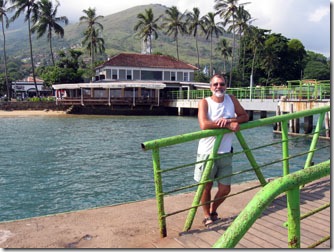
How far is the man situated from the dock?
16.2 inches

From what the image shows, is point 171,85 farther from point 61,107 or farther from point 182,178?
point 182,178

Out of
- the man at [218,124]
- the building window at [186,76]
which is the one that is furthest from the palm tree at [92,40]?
the man at [218,124]

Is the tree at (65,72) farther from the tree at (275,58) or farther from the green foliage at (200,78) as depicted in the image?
the tree at (275,58)

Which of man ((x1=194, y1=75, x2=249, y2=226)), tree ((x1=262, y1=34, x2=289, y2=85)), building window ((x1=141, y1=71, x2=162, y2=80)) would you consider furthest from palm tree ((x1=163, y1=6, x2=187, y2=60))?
man ((x1=194, y1=75, x2=249, y2=226))

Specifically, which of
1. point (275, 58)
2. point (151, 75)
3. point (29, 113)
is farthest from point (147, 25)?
point (29, 113)

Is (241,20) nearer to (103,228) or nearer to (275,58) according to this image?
(275,58)

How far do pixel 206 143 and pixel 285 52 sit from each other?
190ft

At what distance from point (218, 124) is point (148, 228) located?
1513mm

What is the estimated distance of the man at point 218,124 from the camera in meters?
4.15

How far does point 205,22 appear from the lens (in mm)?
60094

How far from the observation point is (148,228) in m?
4.49

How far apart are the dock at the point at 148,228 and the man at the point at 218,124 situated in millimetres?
410

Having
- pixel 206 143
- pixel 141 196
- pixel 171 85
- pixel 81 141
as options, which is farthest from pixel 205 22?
pixel 206 143

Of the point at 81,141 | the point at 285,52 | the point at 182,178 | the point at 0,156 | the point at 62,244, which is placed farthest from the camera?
the point at 285,52
